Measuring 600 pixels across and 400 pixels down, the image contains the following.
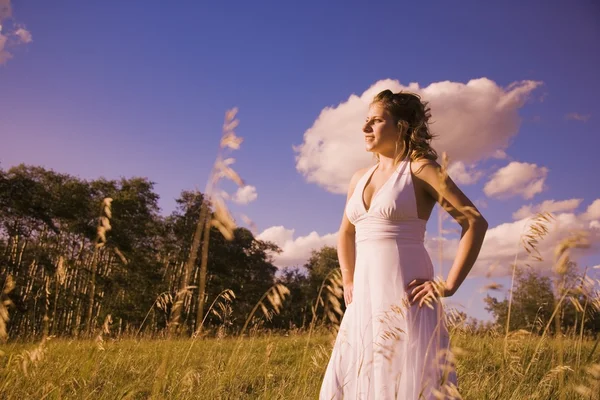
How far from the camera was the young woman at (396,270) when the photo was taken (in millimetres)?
2338

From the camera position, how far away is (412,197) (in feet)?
8.37

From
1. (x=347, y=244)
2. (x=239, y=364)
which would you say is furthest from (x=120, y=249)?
(x=347, y=244)

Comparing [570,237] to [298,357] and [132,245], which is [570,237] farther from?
[132,245]

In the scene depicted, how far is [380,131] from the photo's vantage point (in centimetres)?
283

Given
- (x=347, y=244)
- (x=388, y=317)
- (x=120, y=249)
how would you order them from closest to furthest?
(x=388, y=317), (x=347, y=244), (x=120, y=249)

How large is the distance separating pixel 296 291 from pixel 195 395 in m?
31.7

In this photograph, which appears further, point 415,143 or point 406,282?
point 415,143

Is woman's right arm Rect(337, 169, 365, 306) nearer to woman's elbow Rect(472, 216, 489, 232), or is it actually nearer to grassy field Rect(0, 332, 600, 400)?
grassy field Rect(0, 332, 600, 400)

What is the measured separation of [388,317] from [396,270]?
260mm

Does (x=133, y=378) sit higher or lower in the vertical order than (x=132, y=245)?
lower

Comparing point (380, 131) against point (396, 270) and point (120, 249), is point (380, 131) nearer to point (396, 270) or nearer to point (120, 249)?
point (396, 270)

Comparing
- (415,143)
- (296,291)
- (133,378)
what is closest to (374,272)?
(415,143)

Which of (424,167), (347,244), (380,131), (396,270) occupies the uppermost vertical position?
(380,131)

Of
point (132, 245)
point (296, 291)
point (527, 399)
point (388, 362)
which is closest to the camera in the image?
point (388, 362)
